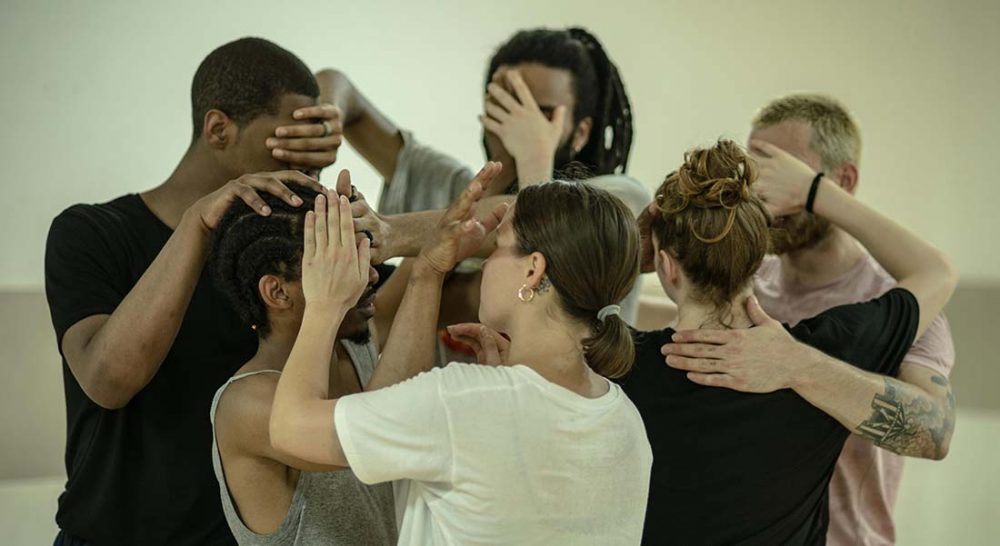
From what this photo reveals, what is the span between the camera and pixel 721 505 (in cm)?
173

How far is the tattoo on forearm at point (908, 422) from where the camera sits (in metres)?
1.83

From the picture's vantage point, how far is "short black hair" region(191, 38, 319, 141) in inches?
72.3

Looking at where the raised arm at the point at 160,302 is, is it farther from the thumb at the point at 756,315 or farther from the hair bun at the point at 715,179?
the thumb at the point at 756,315

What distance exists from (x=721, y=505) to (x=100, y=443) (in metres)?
0.98

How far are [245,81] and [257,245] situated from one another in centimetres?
41

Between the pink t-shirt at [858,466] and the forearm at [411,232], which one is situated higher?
the forearm at [411,232]

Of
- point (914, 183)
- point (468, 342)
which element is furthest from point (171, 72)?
point (914, 183)

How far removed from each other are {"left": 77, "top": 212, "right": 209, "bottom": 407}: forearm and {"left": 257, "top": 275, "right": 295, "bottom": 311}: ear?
115mm

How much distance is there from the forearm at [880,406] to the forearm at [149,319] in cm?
94

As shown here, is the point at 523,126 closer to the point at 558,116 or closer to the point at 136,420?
the point at 558,116

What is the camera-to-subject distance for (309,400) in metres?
1.34

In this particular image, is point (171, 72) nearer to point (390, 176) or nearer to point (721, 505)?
point (390, 176)

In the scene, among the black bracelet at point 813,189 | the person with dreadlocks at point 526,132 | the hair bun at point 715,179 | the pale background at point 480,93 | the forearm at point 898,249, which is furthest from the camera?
the pale background at point 480,93

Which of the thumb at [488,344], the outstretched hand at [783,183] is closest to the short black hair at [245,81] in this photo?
the thumb at [488,344]
